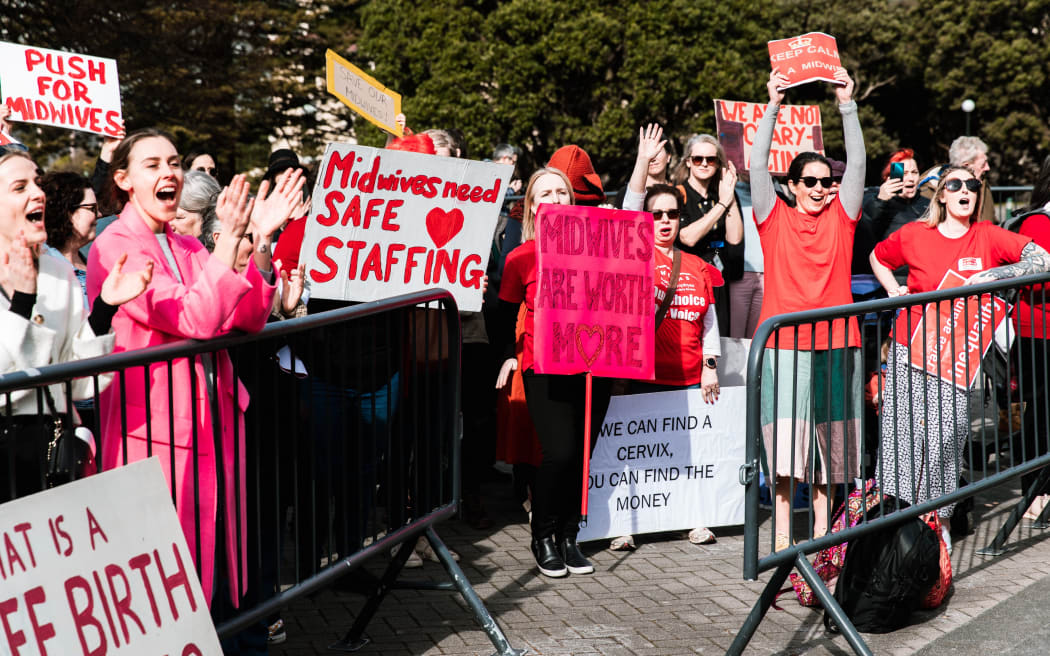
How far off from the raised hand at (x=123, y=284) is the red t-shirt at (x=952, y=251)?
4.37 metres

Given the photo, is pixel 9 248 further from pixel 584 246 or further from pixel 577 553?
pixel 577 553

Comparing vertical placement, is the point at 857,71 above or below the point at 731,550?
above

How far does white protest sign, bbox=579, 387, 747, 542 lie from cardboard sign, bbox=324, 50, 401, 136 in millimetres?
3065

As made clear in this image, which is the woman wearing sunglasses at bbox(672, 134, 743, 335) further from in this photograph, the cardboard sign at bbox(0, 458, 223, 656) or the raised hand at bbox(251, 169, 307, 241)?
the cardboard sign at bbox(0, 458, 223, 656)

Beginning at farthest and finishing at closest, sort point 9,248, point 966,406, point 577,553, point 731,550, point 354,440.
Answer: point 731,550 → point 577,553 → point 966,406 → point 354,440 → point 9,248

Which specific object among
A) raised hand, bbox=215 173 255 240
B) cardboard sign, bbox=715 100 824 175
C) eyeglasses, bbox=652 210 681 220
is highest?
cardboard sign, bbox=715 100 824 175

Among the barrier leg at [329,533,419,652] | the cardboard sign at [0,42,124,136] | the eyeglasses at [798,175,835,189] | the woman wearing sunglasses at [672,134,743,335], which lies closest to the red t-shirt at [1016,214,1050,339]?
the eyeglasses at [798,175,835,189]

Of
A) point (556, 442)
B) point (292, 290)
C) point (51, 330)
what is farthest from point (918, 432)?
point (51, 330)

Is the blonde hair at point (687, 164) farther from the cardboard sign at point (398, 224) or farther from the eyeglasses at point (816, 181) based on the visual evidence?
the cardboard sign at point (398, 224)

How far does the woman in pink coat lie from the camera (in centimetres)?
358

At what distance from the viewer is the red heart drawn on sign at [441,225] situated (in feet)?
18.9

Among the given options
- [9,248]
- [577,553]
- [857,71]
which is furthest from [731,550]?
[857,71]

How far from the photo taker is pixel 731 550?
6.59 meters

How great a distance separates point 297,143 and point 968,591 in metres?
32.4
